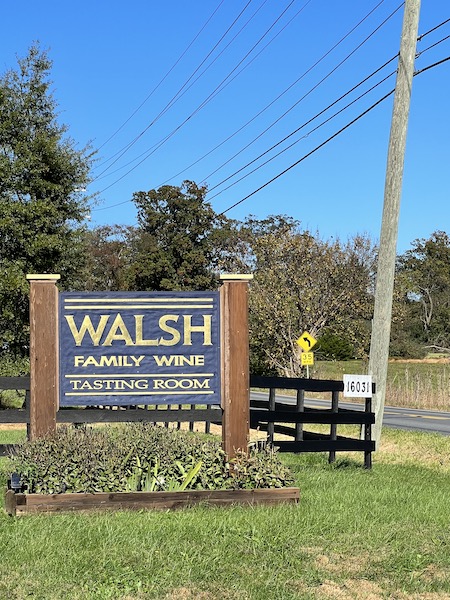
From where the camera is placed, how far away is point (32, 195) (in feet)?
86.5

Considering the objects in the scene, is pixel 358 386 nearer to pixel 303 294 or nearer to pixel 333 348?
pixel 303 294

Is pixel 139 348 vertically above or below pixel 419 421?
above

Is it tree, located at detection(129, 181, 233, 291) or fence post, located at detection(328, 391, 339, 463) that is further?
tree, located at detection(129, 181, 233, 291)

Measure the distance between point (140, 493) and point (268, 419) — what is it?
14.3 ft

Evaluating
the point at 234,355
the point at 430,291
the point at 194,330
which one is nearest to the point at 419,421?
the point at 234,355

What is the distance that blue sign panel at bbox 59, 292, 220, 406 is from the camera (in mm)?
8773

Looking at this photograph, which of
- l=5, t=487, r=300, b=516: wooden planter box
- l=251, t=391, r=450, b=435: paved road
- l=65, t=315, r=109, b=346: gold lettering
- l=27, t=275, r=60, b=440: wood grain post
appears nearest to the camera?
l=5, t=487, r=300, b=516: wooden planter box

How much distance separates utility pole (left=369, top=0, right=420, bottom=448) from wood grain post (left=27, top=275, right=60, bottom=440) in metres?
7.14

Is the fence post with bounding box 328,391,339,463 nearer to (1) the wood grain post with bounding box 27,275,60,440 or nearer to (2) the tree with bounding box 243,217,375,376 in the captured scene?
(1) the wood grain post with bounding box 27,275,60,440

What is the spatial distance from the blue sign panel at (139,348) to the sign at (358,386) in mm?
4041

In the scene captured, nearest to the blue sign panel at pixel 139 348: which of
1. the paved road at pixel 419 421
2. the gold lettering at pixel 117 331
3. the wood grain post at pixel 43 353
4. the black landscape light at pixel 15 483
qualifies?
the gold lettering at pixel 117 331

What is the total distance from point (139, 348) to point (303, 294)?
43829 millimetres

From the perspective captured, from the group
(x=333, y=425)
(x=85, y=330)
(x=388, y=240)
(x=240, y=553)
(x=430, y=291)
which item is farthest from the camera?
(x=430, y=291)

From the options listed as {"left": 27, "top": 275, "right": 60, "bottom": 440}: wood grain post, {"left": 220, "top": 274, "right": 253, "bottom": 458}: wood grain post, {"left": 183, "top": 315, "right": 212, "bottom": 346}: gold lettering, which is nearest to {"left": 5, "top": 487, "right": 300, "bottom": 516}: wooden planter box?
{"left": 220, "top": 274, "right": 253, "bottom": 458}: wood grain post
